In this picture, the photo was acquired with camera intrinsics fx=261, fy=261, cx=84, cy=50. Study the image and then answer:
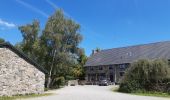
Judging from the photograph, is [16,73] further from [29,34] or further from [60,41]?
[29,34]

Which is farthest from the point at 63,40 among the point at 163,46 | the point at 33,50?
the point at 163,46

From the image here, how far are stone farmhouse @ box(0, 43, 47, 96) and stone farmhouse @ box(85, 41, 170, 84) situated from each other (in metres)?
34.3

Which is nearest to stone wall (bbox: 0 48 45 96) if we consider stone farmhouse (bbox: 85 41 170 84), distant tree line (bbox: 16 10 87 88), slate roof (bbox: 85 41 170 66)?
distant tree line (bbox: 16 10 87 88)

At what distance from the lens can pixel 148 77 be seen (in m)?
35.9

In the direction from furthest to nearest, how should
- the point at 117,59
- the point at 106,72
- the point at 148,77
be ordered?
the point at 106,72
the point at 117,59
the point at 148,77

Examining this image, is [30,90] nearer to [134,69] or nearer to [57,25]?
[134,69]

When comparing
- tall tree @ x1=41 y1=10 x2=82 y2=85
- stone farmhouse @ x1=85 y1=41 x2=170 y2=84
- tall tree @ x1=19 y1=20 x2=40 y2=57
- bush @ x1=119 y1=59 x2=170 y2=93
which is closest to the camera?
bush @ x1=119 y1=59 x2=170 y2=93

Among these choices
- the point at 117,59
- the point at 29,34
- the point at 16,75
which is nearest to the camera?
the point at 16,75

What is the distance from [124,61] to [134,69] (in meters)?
26.3

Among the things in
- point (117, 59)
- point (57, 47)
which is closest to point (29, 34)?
point (57, 47)

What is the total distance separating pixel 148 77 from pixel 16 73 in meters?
17.8

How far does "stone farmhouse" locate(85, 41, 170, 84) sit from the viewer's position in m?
60.6

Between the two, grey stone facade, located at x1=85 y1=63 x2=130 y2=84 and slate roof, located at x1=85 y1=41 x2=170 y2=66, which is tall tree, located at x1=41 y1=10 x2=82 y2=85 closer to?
grey stone facade, located at x1=85 y1=63 x2=130 y2=84

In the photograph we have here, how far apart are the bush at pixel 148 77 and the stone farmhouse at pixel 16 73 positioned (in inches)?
495
